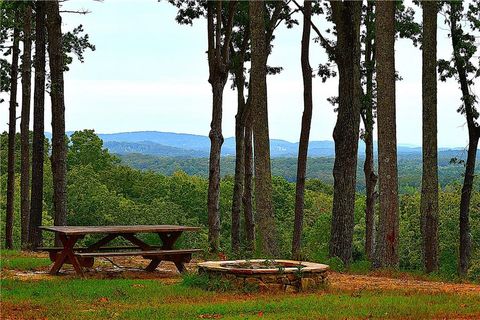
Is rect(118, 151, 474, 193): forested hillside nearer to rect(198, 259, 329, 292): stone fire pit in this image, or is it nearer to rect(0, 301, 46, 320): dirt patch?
rect(198, 259, 329, 292): stone fire pit

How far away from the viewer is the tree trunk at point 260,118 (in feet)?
55.7

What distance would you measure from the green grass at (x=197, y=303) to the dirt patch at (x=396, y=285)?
860 mm

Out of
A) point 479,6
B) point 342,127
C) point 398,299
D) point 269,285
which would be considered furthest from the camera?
point 479,6

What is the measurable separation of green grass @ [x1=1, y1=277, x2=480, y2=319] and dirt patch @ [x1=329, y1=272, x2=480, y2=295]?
2.82 ft

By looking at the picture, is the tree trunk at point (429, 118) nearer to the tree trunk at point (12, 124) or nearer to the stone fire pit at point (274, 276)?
A: the stone fire pit at point (274, 276)

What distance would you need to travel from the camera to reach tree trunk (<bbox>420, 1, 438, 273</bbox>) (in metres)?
18.5

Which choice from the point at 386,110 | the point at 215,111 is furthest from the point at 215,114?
the point at 386,110

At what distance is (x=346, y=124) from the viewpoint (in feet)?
61.8

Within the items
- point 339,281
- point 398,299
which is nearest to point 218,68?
point 339,281

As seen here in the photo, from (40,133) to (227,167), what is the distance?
83.5 meters

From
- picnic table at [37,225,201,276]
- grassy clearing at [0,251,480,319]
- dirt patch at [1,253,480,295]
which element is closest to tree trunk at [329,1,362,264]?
dirt patch at [1,253,480,295]

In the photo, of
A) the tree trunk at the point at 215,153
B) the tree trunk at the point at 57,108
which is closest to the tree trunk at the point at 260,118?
the tree trunk at the point at 57,108

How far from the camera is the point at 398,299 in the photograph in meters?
11.4

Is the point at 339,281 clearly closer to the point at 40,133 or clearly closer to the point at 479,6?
the point at 40,133
